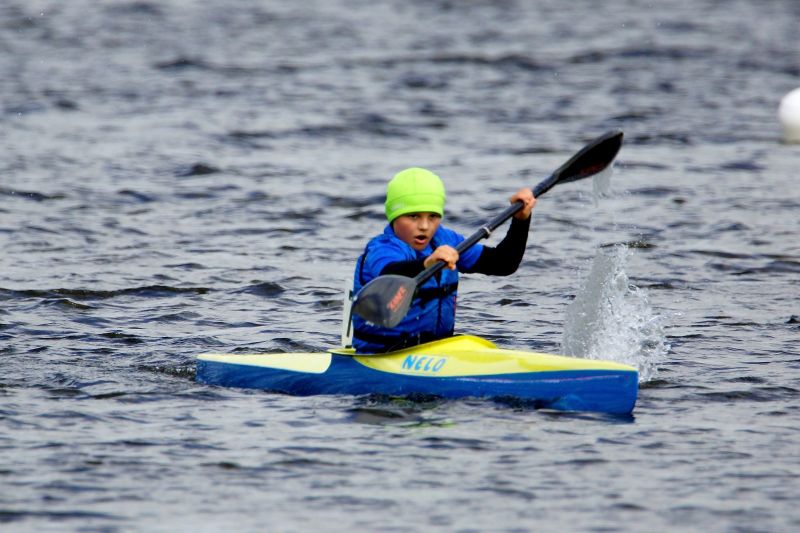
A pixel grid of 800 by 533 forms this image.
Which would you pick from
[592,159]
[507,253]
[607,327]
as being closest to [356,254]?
[607,327]

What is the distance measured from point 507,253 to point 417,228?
0.56m

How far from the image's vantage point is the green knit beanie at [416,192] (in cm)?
708

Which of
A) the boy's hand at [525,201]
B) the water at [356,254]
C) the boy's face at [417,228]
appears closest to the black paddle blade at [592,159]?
the boy's hand at [525,201]

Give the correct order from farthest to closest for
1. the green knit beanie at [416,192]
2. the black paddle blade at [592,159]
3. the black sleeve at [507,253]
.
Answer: the black paddle blade at [592,159], the black sleeve at [507,253], the green knit beanie at [416,192]

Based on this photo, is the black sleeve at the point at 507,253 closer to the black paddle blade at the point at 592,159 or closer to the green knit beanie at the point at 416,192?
the green knit beanie at the point at 416,192

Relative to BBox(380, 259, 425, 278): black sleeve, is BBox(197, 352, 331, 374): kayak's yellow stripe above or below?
below

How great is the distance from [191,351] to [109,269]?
2681 mm

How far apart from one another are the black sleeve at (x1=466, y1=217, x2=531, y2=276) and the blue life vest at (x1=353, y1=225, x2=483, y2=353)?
0.05m

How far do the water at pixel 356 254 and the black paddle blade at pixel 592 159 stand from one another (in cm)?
73

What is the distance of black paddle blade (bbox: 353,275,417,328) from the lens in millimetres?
6840

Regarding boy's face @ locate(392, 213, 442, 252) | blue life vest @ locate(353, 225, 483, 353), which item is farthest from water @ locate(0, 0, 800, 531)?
boy's face @ locate(392, 213, 442, 252)

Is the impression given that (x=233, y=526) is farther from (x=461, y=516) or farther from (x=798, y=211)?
(x=798, y=211)

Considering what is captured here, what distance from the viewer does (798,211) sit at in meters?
13.0

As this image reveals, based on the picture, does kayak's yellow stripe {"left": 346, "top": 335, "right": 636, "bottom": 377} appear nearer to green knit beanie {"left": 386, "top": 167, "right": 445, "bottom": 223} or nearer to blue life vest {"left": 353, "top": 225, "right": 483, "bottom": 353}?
blue life vest {"left": 353, "top": 225, "right": 483, "bottom": 353}
